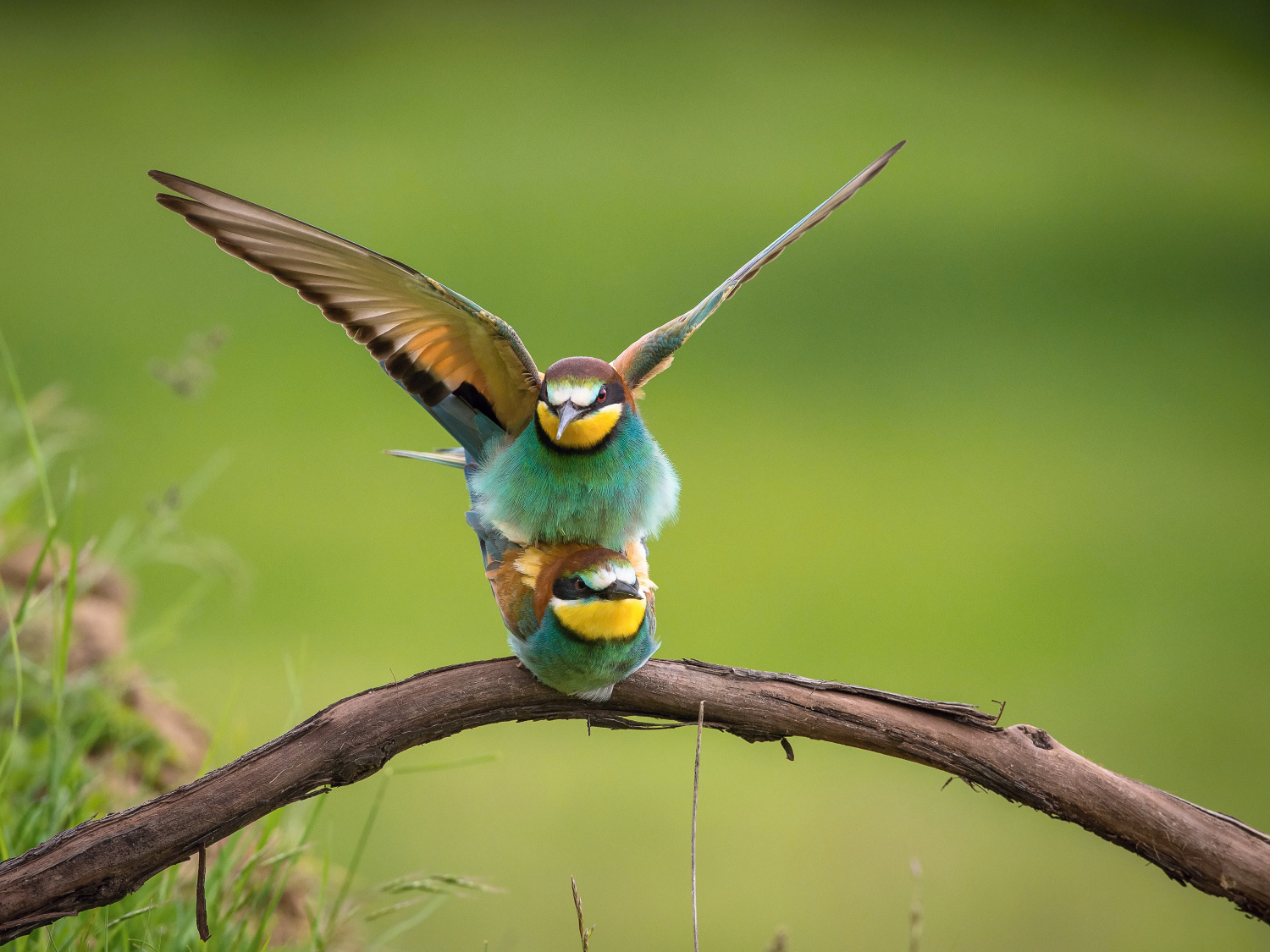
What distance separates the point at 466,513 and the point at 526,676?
0.20m

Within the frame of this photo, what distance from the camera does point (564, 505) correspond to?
83 cm

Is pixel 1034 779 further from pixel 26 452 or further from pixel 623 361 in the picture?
pixel 26 452

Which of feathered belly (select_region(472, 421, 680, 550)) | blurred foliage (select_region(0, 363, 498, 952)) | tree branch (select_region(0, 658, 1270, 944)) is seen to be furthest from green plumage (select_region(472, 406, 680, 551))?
blurred foliage (select_region(0, 363, 498, 952))

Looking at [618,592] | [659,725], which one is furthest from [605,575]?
[659,725]

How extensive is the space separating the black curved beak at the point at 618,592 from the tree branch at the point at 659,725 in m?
0.07

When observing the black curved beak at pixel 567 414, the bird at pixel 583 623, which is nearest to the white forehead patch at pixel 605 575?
the bird at pixel 583 623

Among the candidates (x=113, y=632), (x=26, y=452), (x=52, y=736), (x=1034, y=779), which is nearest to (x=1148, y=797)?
(x=1034, y=779)

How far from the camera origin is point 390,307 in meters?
0.78

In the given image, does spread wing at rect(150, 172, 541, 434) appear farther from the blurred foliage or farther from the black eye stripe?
the blurred foliage

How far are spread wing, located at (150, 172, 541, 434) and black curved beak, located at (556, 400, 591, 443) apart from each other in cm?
6

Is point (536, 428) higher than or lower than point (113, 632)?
higher

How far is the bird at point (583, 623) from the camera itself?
760 millimetres

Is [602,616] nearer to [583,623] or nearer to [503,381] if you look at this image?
[583,623]

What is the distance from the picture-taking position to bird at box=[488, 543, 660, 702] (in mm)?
760
